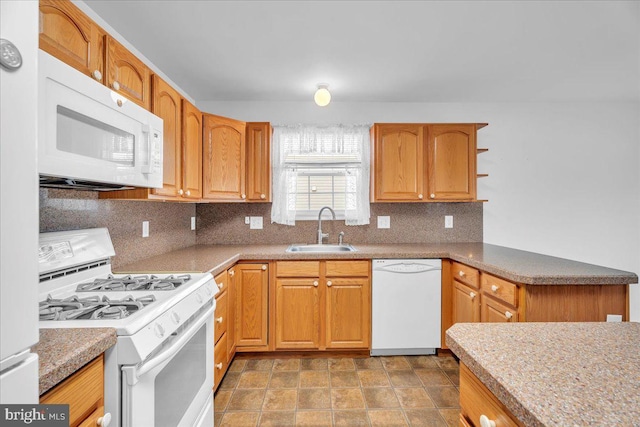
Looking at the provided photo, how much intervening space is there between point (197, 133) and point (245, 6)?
99cm

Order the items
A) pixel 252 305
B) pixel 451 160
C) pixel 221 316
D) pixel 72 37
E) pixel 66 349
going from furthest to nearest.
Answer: pixel 451 160 < pixel 252 305 < pixel 221 316 < pixel 72 37 < pixel 66 349

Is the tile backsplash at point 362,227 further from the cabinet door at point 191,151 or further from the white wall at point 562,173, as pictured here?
the cabinet door at point 191,151

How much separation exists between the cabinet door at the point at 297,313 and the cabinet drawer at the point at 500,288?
1212 mm

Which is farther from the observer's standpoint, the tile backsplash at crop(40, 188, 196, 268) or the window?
the window

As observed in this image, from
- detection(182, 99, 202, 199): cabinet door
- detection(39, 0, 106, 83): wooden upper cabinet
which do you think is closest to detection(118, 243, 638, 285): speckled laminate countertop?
detection(182, 99, 202, 199): cabinet door

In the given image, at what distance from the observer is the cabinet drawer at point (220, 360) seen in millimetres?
1943

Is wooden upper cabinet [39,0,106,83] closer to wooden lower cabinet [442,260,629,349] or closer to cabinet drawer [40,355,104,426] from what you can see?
cabinet drawer [40,355,104,426]

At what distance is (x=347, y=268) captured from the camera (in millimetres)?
2498

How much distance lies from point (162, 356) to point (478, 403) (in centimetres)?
97

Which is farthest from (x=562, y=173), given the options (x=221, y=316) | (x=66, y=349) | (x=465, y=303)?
(x=66, y=349)

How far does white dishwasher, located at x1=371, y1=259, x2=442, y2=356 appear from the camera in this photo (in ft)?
8.21

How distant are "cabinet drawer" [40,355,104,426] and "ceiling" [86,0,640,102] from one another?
1.74 m

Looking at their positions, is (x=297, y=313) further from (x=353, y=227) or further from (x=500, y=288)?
(x=500, y=288)

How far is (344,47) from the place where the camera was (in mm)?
2057
